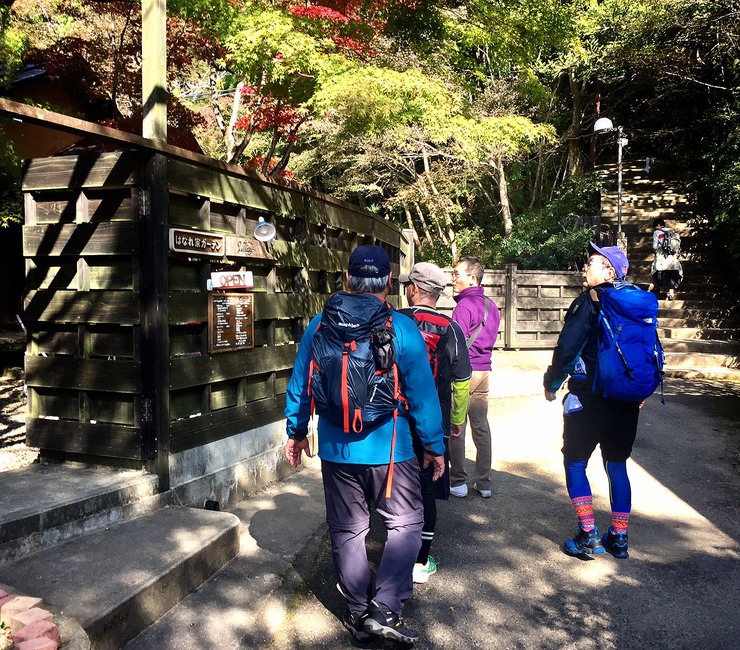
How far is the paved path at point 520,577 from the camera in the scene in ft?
10.9

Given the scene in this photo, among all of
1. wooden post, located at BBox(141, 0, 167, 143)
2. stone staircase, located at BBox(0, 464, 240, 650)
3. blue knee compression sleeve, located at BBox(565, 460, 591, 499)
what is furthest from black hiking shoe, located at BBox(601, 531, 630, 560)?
wooden post, located at BBox(141, 0, 167, 143)

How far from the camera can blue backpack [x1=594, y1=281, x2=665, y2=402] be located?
13.5 feet

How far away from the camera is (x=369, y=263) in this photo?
330 cm

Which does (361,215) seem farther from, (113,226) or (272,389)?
(113,226)

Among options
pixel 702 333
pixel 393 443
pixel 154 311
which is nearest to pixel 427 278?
pixel 393 443

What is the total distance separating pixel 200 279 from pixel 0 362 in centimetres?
871

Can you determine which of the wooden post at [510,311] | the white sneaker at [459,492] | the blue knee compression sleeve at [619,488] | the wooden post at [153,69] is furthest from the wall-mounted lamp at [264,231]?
the wooden post at [510,311]

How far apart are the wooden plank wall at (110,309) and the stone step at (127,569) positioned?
73 centimetres

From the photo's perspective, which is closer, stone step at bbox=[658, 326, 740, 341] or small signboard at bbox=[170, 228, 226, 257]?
small signboard at bbox=[170, 228, 226, 257]

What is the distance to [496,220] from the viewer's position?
878 inches

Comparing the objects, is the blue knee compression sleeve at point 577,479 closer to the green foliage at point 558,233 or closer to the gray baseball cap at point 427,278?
the gray baseball cap at point 427,278

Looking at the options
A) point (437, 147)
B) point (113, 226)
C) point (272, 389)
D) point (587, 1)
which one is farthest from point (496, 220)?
point (113, 226)

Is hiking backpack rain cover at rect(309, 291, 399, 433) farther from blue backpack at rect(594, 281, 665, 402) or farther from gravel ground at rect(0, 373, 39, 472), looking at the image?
gravel ground at rect(0, 373, 39, 472)

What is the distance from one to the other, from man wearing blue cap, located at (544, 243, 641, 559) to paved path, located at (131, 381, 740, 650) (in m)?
0.23
